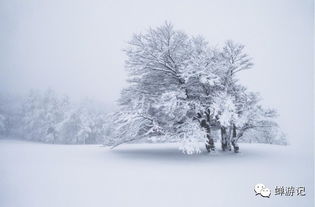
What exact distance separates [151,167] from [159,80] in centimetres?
418

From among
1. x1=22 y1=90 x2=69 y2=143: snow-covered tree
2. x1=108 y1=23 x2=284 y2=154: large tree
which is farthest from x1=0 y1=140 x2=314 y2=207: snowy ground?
x1=22 y1=90 x2=69 y2=143: snow-covered tree

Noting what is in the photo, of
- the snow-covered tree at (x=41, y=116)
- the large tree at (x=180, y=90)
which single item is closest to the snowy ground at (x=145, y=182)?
the large tree at (x=180, y=90)

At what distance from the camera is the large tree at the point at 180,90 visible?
28.5 ft

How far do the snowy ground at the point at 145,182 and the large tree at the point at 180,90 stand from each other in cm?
162

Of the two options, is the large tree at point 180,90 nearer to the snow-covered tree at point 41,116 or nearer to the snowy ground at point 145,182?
the snowy ground at point 145,182

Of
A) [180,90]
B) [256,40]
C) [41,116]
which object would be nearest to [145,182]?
[180,90]

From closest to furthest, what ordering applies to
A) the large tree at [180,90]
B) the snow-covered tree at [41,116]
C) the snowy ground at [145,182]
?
the snowy ground at [145,182], the large tree at [180,90], the snow-covered tree at [41,116]

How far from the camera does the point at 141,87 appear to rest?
33.2 ft

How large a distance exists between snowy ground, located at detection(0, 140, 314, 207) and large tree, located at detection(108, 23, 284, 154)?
5.32 ft

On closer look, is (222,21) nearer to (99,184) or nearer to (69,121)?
(69,121)

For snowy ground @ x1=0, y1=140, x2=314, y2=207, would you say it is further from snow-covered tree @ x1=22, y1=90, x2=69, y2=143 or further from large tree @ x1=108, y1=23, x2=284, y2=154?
snow-covered tree @ x1=22, y1=90, x2=69, y2=143

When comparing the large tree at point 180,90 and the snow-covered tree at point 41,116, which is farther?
the snow-covered tree at point 41,116

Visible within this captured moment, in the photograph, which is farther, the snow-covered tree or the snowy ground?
the snow-covered tree

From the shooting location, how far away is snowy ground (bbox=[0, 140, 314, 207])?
15.8 ft
